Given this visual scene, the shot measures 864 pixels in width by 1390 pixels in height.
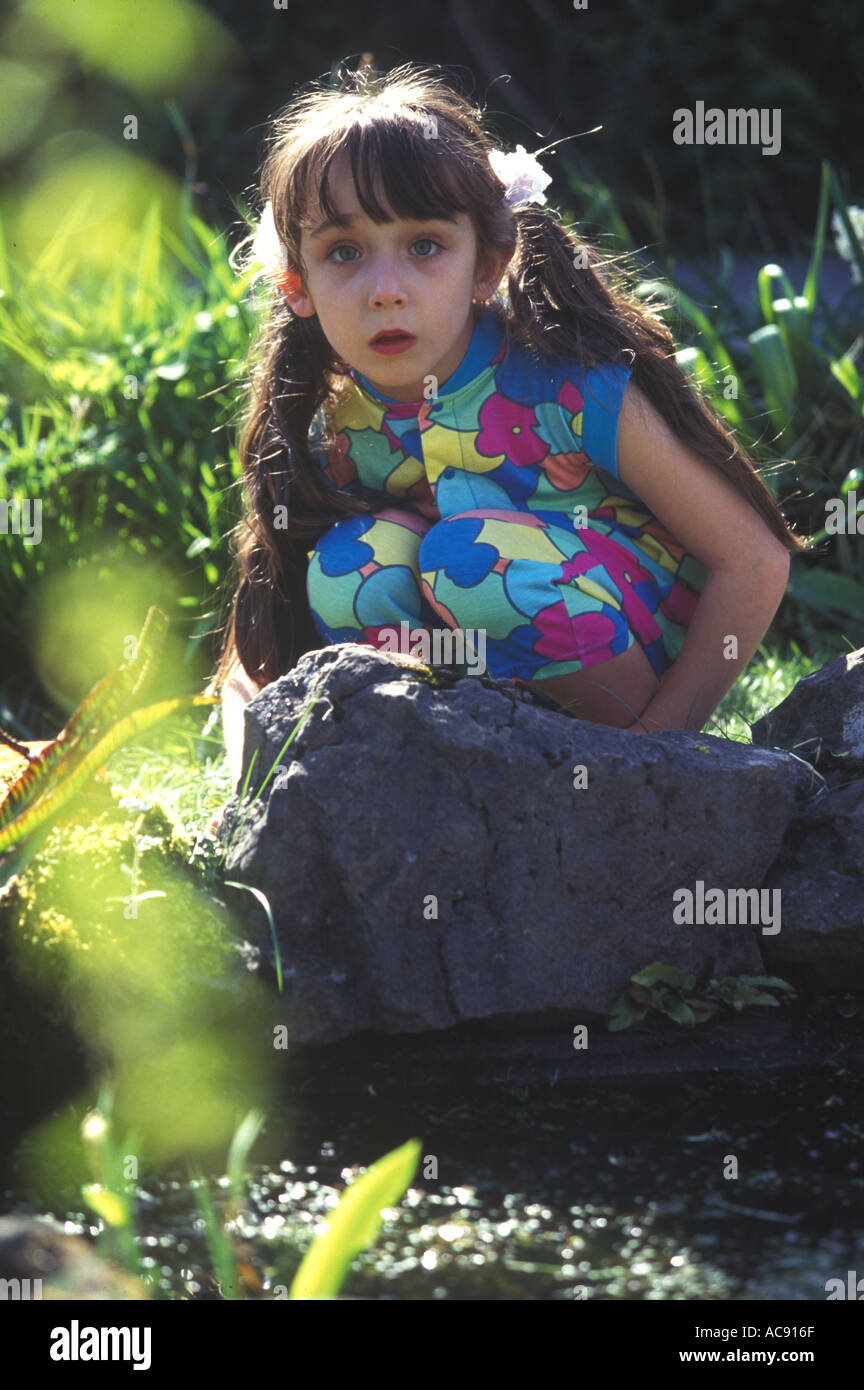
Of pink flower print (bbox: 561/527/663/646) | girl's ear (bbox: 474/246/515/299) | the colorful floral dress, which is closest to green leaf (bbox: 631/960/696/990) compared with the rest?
the colorful floral dress

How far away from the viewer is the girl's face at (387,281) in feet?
7.34

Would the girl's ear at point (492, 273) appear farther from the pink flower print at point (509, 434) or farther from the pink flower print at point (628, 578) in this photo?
the pink flower print at point (628, 578)

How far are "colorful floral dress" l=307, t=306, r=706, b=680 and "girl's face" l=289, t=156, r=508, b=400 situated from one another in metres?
0.11

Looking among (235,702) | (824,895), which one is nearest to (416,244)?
(235,702)

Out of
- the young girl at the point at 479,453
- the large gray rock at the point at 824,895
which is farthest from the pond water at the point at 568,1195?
the young girl at the point at 479,453

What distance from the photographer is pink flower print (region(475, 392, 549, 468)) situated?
2.39 m

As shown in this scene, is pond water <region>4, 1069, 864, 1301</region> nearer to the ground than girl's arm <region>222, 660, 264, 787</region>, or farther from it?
nearer to the ground

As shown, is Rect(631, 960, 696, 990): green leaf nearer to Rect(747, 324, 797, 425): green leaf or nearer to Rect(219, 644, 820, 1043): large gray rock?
Rect(219, 644, 820, 1043): large gray rock

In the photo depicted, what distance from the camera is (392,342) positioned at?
2.32 m

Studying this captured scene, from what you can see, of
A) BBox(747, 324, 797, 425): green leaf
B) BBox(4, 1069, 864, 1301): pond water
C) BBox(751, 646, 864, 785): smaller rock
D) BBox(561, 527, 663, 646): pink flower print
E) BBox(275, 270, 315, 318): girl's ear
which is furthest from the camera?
BBox(747, 324, 797, 425): green leaf

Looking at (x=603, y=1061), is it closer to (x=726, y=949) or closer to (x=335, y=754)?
(x=726, y=949)

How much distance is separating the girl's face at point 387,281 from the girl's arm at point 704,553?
32cm

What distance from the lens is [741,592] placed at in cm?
239

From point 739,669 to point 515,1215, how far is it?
3.73ft
